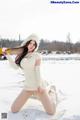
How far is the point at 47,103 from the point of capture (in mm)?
3381

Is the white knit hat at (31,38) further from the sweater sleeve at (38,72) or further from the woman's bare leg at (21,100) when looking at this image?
the woman's bare leg at (21,100)

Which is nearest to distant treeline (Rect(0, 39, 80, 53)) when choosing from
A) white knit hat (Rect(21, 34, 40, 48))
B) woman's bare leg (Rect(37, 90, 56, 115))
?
white knit hat (Rect(21, 34, 40, 48))

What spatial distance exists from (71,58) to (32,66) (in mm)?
258

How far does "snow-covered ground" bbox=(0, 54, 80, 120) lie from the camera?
11.2ft

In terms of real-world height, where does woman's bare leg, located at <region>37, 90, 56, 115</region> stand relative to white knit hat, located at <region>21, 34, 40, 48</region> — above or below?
below

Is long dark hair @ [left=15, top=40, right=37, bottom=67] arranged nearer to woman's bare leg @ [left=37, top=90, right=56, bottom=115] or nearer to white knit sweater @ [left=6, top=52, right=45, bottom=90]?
white knit sweater @ [left=6, top=52, right=45, bottom=90]

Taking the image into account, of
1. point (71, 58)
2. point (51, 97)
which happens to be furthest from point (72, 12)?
point (51, 97)

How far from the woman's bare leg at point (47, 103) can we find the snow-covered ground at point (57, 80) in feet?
0.17

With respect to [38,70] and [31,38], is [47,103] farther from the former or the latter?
[31,38]

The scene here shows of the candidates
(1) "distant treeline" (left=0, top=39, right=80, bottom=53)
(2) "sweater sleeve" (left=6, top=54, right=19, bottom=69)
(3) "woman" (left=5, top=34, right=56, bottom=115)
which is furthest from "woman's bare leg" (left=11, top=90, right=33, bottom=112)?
(1) "distant treeline" (left=0, top=39, right=80, bottom=53)

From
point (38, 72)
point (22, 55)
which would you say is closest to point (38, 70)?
point (38, 72)

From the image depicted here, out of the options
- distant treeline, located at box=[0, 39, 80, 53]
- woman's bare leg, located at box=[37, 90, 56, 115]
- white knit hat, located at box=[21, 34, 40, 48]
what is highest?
white knit hat, located at box=[21, 34, 40, 48]

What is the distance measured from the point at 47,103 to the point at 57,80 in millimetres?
152

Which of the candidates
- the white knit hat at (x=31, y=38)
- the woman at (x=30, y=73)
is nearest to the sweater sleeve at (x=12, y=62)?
the woman at (x=30, y=73)
